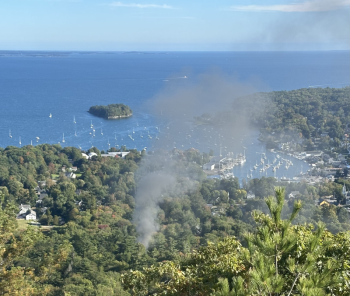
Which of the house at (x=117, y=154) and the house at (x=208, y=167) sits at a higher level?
the house at (x=117, y=154)

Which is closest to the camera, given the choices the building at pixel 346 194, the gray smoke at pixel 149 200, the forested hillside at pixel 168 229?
the forested hillside at pixel 168 229

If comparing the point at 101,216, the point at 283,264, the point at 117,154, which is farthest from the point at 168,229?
the point at 117,154

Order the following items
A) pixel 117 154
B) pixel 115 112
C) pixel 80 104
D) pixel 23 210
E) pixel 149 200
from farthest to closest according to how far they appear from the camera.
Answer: pixel 80 104, pixel 115 112, pixel 117 154, pixel 23 210, pixel 149 200

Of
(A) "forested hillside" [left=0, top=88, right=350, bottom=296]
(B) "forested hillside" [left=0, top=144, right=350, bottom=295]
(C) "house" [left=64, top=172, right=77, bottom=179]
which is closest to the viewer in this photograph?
(A) "forested hillside" [left=0, top=88, right=350, bottom=296]

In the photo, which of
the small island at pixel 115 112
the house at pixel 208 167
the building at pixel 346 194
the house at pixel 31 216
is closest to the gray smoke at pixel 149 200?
the house at pixel 208 167

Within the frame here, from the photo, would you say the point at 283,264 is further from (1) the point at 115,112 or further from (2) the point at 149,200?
(1) the point at 115,112

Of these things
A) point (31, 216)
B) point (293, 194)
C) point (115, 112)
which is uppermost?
point (115, 112)

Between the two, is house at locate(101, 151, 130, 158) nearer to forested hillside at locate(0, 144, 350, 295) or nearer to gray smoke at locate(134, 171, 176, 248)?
forested hillside at locate(0, 144, 350, 295)

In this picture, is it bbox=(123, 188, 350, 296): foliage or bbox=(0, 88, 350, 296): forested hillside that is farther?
bbox=(0, 88, 350, 296): forested hillside

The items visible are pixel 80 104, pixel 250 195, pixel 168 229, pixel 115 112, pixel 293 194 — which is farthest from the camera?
pixel 80 104

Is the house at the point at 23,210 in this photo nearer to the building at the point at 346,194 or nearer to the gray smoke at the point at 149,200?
the gray smoke at the point at 149,200

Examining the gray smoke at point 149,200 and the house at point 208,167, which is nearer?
the gray smoke at point 149,200

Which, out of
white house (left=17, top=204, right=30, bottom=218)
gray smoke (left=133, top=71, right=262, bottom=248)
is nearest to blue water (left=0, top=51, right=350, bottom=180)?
gray smoke (left=133, top=71, right=262, bottom=248)

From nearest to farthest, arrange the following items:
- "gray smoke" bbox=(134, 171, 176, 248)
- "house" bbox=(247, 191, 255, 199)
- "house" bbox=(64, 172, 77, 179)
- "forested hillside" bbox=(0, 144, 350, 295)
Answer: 1. "forested hillside" bbox=(0, 144, 350, 295)
2. "gray smoke" bbox=(134, 171, 176, 248)
3. "house" bbox=(247, 191, 255, 199)
4. "house" bbox=(64, 172, 77, 179)
